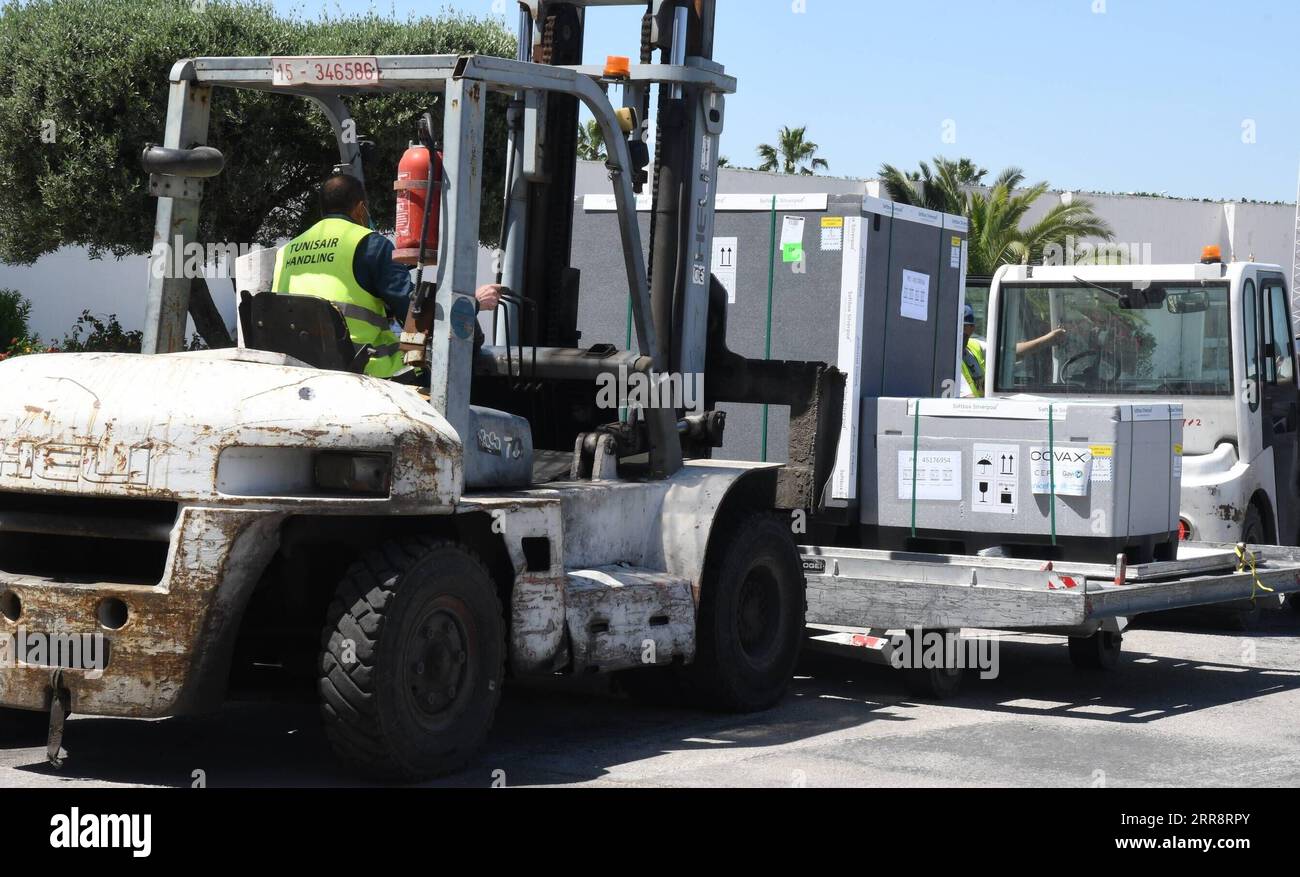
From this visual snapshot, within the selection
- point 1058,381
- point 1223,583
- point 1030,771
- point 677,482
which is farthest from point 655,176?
point 1058,381

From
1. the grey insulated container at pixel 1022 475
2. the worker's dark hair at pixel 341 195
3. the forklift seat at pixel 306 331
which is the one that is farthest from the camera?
the grey insulated container at pixel 1022 475

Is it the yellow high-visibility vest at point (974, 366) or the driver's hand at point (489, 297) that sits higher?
the yellow high-visibility vest at point (974, 366)

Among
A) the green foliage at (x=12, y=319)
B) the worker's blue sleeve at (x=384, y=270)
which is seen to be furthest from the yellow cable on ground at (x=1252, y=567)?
the green foliage at (x=12, y=319)

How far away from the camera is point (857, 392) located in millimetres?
9203

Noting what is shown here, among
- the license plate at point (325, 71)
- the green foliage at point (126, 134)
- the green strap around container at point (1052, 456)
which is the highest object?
the green foliage at point (126, 134)

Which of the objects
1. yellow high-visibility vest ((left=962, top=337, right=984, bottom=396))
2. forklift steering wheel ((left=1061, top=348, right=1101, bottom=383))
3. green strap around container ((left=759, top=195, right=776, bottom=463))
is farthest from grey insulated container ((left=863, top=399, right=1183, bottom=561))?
yellow high-visibility vest ((left=962, top=337, right=984, bottom=396))

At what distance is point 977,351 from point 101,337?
45.5 feet

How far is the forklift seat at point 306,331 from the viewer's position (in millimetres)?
6391

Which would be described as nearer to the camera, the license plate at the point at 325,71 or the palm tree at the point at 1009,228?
the license plate at the point at 325,71

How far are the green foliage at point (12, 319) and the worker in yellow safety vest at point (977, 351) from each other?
16752 millimetres

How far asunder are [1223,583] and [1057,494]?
1044mm

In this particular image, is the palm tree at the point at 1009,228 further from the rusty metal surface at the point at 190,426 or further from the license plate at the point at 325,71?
the rusty metal surface at the point at 190,426

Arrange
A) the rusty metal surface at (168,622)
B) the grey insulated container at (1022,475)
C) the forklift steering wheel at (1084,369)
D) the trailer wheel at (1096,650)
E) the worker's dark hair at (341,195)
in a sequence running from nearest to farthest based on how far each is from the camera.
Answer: the rusty metal surface at (168,622), the worker's dark hair at (341,195), the grey insulated container at (1022,475), the trailer wheel at (1096,650), the forklift steering wheel at (1084,369)

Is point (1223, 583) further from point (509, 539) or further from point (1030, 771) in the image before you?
point (509, 539)
